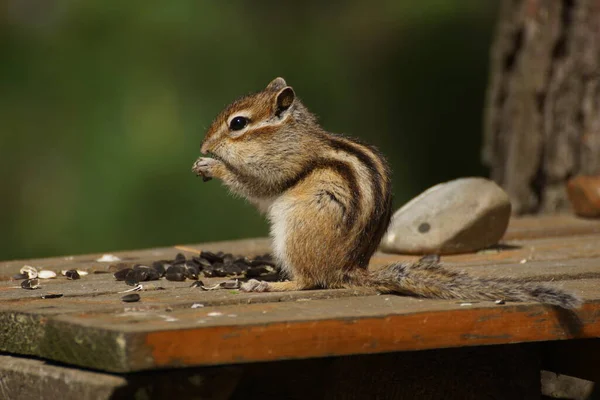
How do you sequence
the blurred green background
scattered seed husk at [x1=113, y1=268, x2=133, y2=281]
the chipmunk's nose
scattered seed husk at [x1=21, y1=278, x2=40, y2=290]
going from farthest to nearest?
the blurred green background < the chipmunk's nose < scattered seed husk at [x1=113, y1=268, x2=133, y2=281] < scattered seed husk at [x1=21, y1=278, x2=40, y2=290]

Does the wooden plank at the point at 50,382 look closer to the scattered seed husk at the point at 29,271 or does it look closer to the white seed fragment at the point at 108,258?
the scattered seed husk at the point at 29,271

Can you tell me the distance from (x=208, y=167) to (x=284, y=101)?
13.0 inches

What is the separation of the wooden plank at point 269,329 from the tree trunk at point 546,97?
2691 mm

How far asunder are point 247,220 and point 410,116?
1.55 meters

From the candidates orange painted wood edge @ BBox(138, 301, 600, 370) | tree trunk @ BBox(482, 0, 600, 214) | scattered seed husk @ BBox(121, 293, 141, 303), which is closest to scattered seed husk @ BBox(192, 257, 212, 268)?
scattered seed husk @ BBox(121, 293, 141, 303)

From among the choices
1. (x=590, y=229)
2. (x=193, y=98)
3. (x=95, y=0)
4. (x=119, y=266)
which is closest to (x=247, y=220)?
(x=193, y=98)

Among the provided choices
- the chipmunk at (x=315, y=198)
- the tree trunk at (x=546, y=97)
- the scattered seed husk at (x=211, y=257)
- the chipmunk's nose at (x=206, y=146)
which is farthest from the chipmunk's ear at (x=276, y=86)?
the tree trunk at (x=546, y=97)

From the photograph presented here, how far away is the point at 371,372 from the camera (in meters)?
3.10

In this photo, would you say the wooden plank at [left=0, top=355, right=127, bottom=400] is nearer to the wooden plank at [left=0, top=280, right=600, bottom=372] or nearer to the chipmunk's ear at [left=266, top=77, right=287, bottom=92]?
the wooden plank at [left=0, top=280, right=600, bottom=372]

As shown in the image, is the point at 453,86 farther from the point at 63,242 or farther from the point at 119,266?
the point at 119,266

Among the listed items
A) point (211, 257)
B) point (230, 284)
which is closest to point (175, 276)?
point (230, 284)

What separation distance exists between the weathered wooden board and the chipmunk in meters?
0.08

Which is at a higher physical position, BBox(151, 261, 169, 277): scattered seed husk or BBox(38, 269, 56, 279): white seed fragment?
BBox(151, 261, 169, 277): scattered seed husk

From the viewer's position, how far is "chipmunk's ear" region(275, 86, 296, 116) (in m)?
3.79
